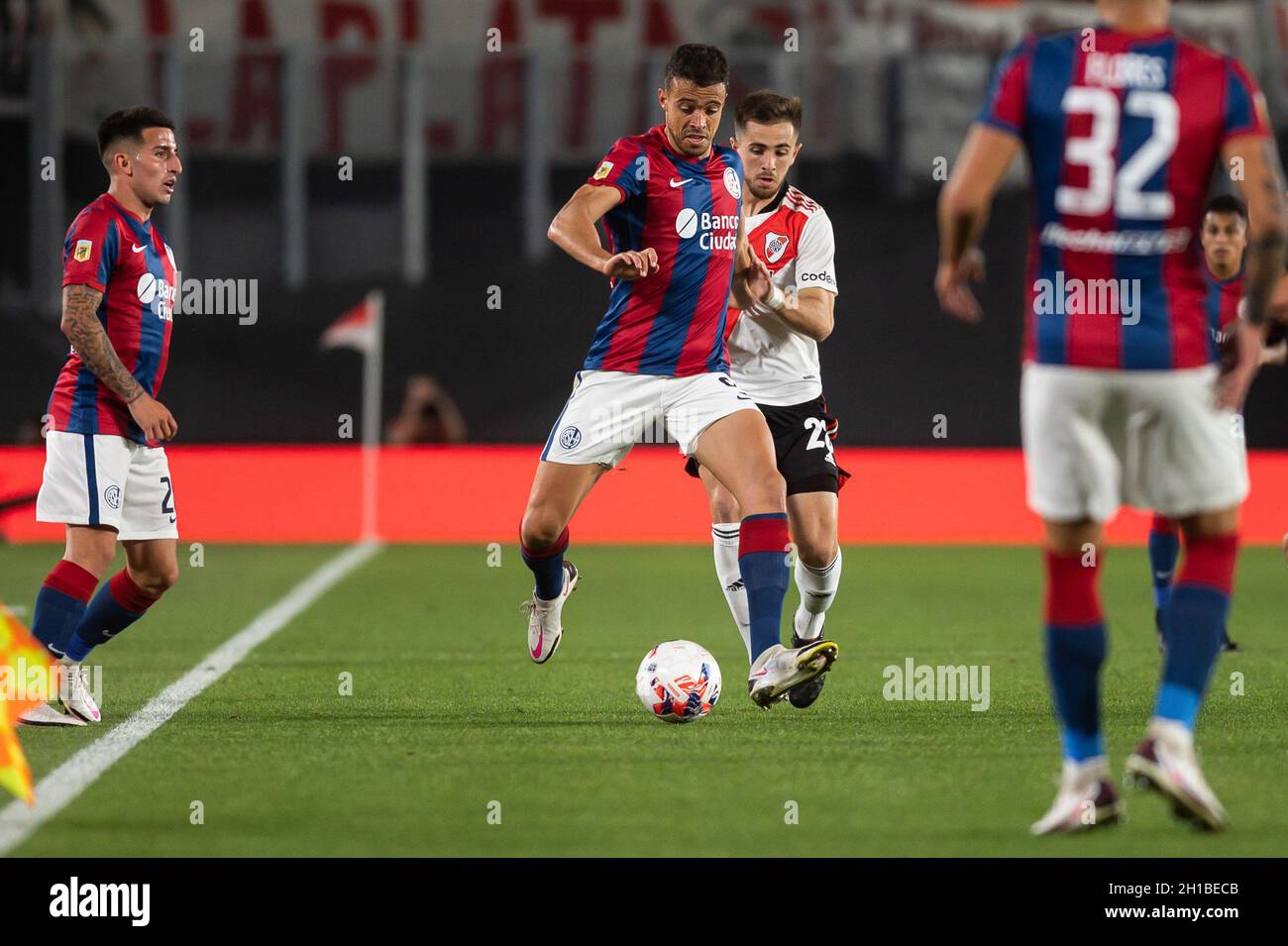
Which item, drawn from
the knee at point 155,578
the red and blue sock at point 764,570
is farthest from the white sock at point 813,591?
the knee at point 155,578

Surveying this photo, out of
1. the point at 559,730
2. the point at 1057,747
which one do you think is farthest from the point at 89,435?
the point at 1057,747

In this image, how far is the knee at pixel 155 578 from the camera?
689 centimetres

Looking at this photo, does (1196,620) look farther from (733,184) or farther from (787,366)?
(787,366)

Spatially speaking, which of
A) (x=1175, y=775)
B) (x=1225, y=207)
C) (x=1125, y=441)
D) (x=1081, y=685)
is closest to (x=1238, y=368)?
(x=1125, y=441)

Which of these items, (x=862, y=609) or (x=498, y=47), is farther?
(x=498, y=47)

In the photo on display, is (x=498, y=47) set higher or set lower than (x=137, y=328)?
higher

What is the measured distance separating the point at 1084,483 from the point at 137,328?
141 inches

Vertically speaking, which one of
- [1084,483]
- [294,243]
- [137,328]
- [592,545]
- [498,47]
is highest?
[498,47]

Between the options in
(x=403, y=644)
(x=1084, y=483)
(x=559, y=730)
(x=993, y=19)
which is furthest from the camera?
(x=993, y=19)

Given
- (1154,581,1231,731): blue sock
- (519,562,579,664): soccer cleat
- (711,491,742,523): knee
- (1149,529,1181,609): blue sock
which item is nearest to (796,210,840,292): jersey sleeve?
(711,491,742,523): knee

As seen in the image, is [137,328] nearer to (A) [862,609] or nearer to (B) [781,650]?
(B) [781,650]

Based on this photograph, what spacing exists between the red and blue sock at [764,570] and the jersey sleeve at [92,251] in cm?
244

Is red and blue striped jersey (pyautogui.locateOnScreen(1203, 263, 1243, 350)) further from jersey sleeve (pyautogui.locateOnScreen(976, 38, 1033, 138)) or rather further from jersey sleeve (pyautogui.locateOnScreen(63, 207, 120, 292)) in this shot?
jersey sleeve (pyautogui.locateOnScreen(63, 207, 120, 292))

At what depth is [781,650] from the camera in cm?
648
